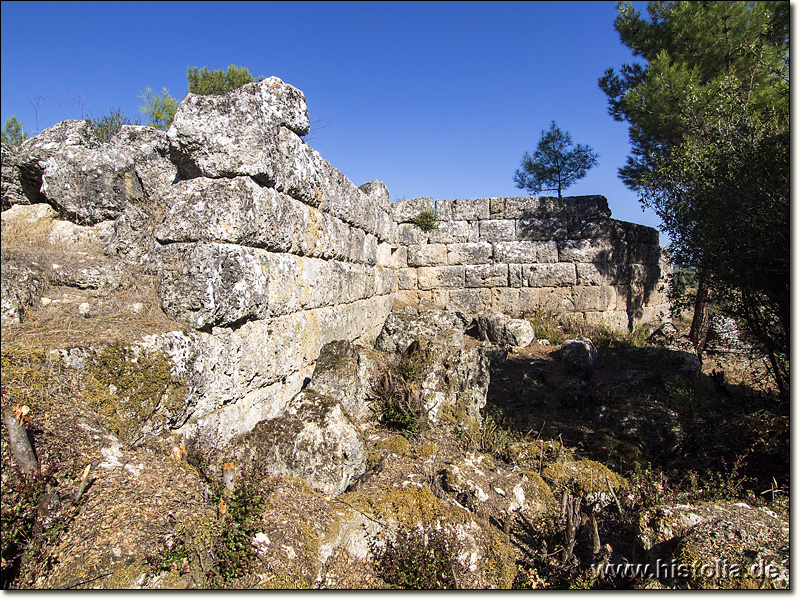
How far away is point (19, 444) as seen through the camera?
2.20 metres

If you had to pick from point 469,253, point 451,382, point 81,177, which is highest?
point 81,177

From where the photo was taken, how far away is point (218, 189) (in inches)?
153

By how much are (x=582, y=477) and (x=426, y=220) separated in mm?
6950

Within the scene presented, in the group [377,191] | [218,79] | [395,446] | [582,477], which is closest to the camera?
[582,477]

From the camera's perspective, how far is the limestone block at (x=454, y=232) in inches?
405

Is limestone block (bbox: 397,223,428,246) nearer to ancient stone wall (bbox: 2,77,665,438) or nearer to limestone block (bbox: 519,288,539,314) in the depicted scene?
limestone block (bbox: 519,288,539,314)

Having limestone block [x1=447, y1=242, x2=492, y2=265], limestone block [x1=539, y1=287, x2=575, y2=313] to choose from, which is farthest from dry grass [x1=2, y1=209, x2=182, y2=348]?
limestone block [x1=539, y1=287, x2=575, y2=313]

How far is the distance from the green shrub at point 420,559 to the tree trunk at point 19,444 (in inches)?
78.3

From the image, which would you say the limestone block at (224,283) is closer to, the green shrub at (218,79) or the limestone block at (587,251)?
the limestone block at (587,251)

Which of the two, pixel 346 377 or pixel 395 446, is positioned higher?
pixel 346 377

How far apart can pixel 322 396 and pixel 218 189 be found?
2.05 meters

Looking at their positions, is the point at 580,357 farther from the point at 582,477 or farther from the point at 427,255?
the point at 427,255

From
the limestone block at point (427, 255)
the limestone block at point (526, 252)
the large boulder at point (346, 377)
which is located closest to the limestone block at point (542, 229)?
the limestone block at point (526, 252)

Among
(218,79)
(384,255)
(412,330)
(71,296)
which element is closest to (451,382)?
(412,330)
